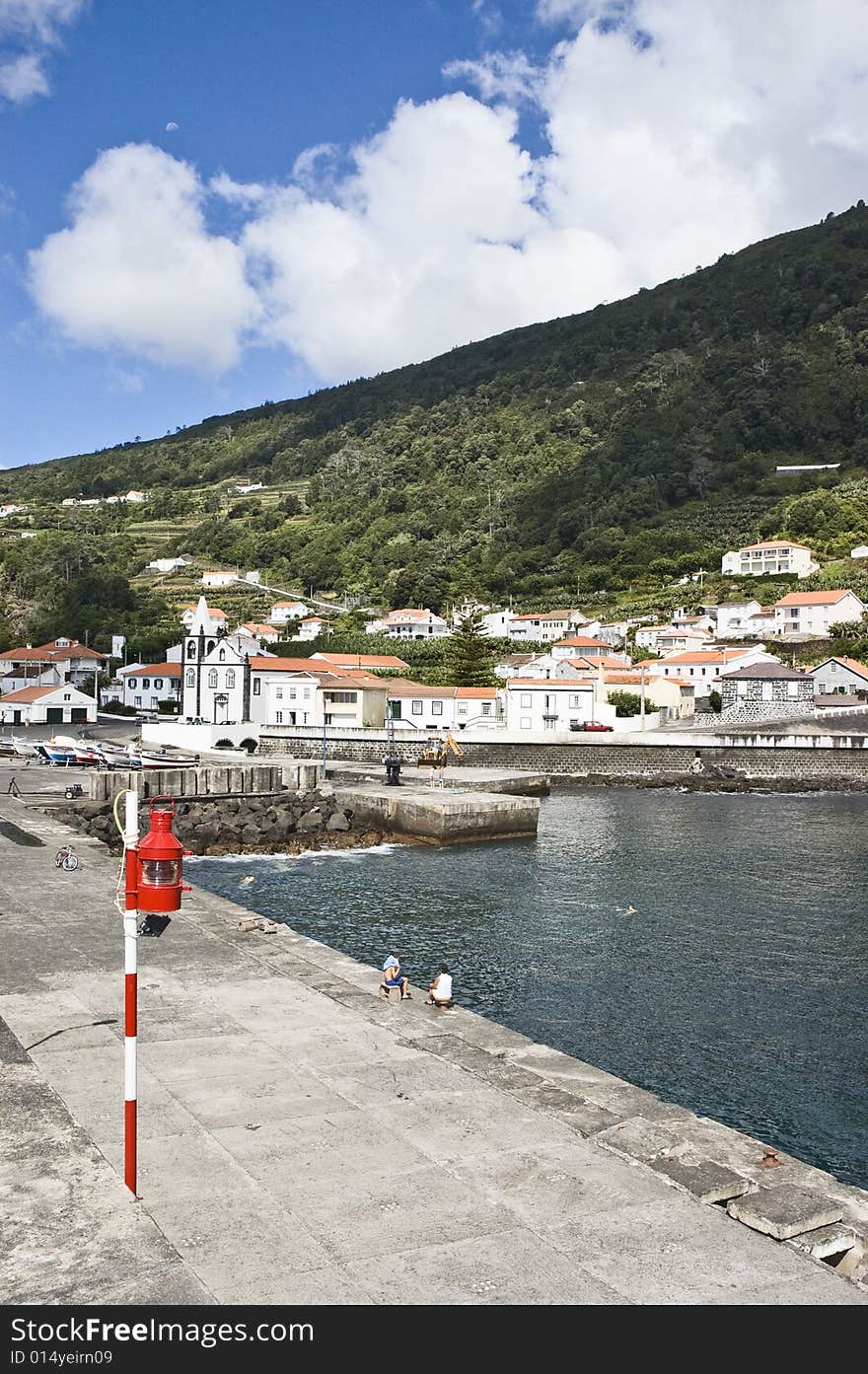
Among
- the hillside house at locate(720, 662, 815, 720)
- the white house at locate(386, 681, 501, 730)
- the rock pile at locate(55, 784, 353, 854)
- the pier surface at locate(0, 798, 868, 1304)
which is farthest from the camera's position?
the hillside house at locate(720, 662, 815, 720)

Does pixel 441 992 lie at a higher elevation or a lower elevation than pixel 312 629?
lower

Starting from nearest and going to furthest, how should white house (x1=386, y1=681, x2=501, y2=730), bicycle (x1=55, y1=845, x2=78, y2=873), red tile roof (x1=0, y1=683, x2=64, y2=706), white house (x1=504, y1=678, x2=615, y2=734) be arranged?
bicycle (x1=55, y1=845, x2=78, y2=873) < white house (x1=504, y1=678, x2=615, y2=734) < white house (x1=386, y1=681, x2=501, y2=730) < red tile roof (x1=0, y1=683, x2=64, y2=706)

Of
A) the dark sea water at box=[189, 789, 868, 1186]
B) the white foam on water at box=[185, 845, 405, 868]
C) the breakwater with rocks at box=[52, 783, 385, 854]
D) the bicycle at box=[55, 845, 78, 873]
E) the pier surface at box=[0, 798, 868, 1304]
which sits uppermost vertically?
the bicycle at box=[55, 845, 78, 873]

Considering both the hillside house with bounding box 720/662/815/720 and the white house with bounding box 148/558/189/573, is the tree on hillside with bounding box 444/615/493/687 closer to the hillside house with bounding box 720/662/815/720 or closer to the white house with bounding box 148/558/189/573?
the hillside house with bounding box 720/662/815/720

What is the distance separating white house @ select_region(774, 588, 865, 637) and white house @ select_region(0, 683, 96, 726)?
5624cm

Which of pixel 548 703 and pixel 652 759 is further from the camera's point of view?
pixel 548 703

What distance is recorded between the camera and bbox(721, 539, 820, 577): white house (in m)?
108

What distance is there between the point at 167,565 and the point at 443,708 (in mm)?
94566

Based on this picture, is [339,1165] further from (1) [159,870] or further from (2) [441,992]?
(2) [441,992]

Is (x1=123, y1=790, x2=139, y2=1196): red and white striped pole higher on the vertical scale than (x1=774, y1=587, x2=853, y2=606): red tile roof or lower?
lower

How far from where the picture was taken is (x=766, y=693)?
67.2m

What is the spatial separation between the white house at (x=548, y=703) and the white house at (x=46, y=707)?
3296cm

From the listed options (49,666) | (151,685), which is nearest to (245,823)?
(151,685)

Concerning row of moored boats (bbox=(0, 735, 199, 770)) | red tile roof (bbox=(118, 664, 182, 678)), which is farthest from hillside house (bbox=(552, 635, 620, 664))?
row of moored boats (bbox=(0, 735, 199, 770))
